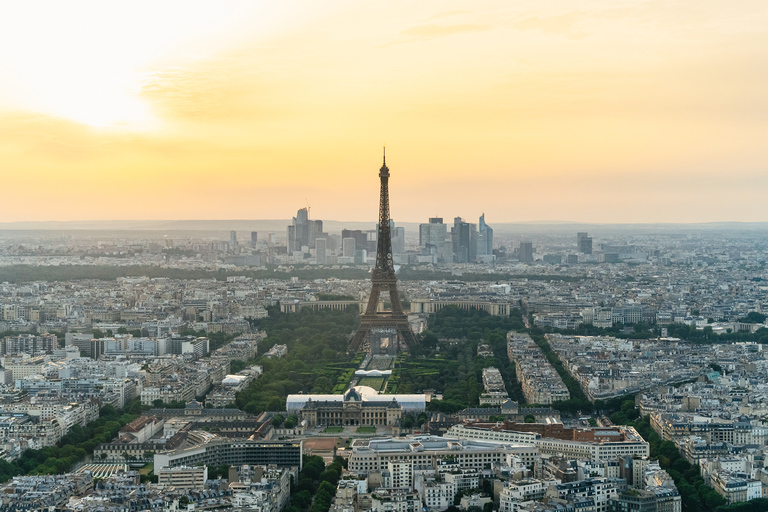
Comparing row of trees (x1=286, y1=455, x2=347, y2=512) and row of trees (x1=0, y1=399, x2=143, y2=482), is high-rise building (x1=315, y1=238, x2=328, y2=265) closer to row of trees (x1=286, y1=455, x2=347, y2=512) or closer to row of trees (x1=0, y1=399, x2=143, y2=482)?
row of trees (x1=0, y1=399, x2=143, y2=482)

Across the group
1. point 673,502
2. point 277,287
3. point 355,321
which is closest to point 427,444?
point 673,502

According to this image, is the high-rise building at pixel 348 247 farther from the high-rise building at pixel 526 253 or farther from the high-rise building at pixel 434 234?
the high-rise building at pixel 526 253

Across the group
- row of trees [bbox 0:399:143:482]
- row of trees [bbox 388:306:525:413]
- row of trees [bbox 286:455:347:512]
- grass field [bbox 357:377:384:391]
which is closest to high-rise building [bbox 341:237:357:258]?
row of trees [bbox 388:306:525:413]

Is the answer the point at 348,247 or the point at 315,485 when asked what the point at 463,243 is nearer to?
the point at 348,247

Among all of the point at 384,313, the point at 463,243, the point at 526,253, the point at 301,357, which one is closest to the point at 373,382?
the point at 301,357

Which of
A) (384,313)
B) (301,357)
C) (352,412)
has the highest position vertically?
(384,313)

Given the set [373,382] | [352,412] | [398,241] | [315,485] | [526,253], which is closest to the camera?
[315,485]

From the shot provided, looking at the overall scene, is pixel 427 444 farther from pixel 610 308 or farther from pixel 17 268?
pixel 17 268

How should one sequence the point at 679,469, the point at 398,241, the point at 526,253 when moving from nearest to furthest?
the point at 679,469
the point at 526,253
the point at 398,241
